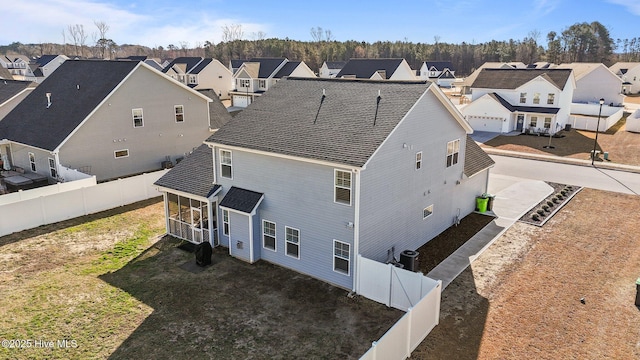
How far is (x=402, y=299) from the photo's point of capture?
14.1 metres

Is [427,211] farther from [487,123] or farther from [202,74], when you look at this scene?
[202,74]

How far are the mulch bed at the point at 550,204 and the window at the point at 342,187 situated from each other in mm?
11911

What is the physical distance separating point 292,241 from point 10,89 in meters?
35.0

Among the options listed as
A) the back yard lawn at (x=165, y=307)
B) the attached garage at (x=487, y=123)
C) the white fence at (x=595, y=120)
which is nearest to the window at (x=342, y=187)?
the back yard lawn at (x=165, y=307)

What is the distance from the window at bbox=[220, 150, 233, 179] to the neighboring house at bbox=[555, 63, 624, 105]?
6498 cm

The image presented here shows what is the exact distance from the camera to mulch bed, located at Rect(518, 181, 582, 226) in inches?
873

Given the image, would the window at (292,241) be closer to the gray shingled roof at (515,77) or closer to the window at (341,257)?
the window at (341,257)

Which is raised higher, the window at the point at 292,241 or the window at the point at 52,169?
the window at the point at 52,169

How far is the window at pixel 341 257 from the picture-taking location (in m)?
15.3

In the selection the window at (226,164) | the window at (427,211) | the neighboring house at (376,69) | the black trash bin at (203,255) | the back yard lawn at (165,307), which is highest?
the neighboring house at (376,69)

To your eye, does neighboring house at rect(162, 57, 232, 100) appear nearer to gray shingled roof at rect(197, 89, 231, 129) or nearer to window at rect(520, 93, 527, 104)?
gray shingled roof at rect(197, 89, 231, 129)

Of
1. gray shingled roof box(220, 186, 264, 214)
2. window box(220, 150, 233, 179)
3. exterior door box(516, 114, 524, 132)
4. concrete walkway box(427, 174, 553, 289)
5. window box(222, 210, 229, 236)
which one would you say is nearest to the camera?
concrete walkway box(427, 174, 553, 289)

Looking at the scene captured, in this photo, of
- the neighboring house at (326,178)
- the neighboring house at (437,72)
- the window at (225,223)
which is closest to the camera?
the neighboring house at (326,178)

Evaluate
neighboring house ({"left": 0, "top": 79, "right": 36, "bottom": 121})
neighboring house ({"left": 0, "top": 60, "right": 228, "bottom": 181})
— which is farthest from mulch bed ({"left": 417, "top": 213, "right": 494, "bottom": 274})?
neighboring house ({"left": 0, "top": 79, "right": 36, "bottom": 121})
